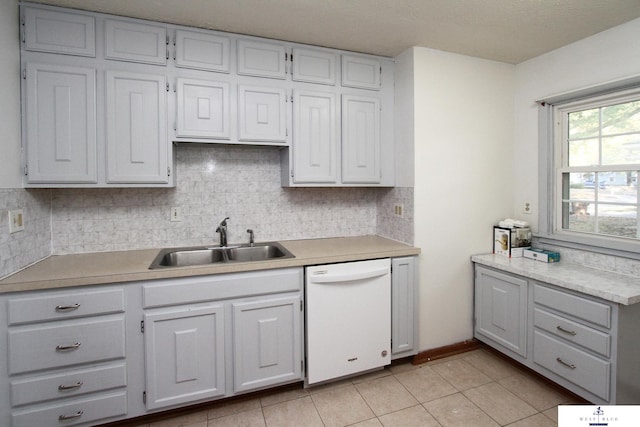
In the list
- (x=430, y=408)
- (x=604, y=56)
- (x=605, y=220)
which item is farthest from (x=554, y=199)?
(x=430, y=408)

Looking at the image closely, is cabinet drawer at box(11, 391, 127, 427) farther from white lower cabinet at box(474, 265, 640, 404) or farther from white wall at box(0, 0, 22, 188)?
white lower cabinet at box(474, 265, 640, 404)

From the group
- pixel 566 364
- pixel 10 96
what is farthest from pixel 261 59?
pixel 566 364

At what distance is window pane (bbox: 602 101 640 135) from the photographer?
6.93 ft

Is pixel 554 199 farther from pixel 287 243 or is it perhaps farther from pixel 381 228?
pixel 287 243

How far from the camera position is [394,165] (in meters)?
2.68

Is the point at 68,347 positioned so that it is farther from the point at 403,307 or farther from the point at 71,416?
the point at 403,307

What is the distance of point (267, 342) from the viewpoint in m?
2.01

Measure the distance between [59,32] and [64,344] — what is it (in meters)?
1.78

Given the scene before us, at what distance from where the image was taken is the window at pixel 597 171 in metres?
2.13

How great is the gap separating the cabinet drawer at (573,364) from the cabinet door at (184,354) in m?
2.10

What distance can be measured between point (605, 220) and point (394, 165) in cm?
155

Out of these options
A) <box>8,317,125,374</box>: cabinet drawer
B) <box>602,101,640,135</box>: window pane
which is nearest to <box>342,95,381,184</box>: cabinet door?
<box>602,101,640,135</box>: window pane

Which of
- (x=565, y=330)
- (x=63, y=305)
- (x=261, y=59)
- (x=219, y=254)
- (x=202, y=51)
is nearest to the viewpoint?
(x=63, y=305)

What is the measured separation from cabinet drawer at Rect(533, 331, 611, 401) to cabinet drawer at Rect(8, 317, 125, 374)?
2623mm
